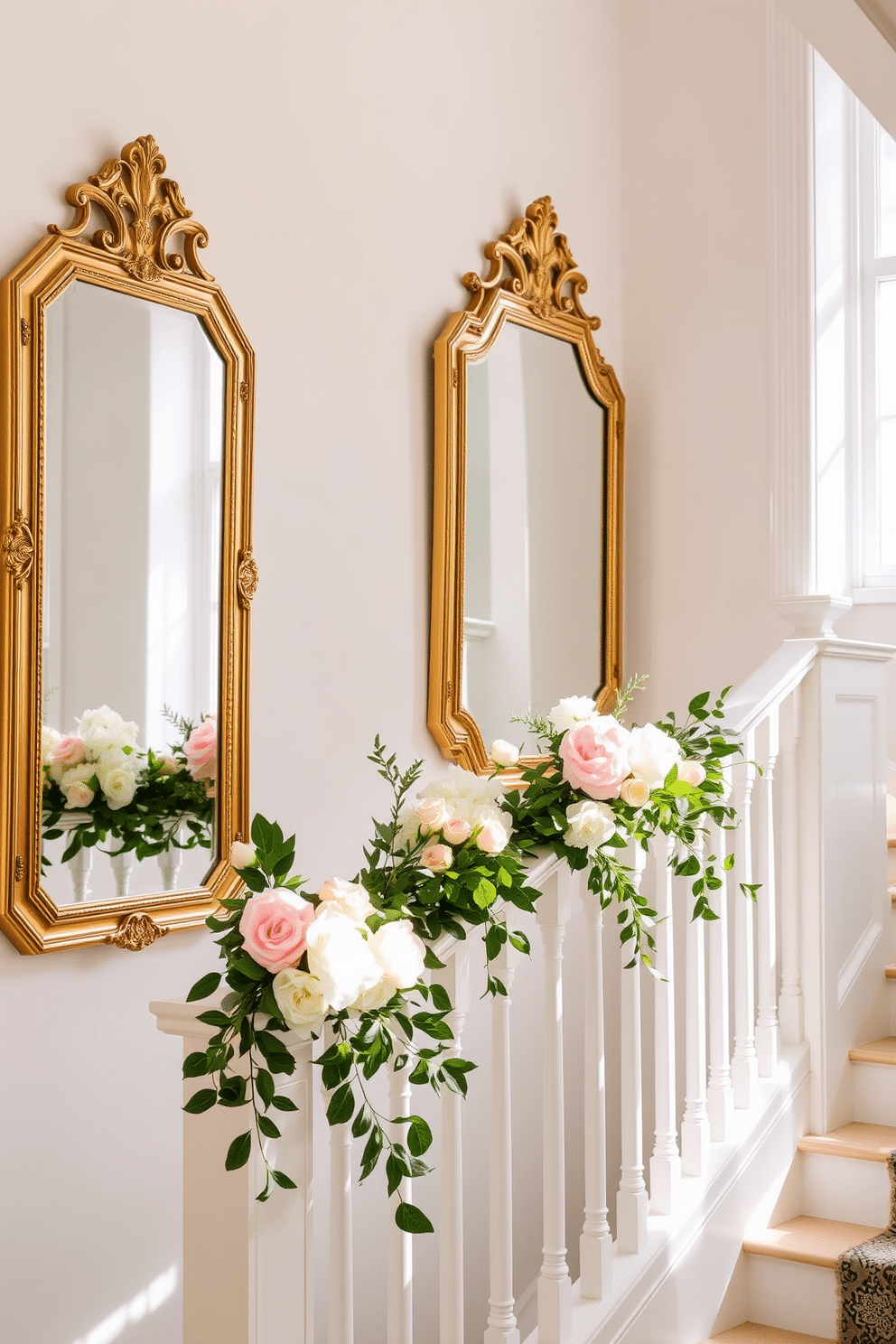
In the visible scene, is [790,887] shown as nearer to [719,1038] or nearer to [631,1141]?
[719,1038]

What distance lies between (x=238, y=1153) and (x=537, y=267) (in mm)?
2821

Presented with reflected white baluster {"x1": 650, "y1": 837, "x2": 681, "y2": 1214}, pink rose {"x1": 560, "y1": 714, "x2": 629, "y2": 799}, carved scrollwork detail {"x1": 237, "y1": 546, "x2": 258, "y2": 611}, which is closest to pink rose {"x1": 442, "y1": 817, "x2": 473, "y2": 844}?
pink rose {"x1": 560, "y1": 714, "x2": 629, "y2": 799}

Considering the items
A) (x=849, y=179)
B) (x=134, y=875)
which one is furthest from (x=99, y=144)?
(x=849, y=179)

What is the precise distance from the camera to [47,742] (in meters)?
2.41

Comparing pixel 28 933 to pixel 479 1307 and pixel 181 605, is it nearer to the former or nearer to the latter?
pixel 181 605

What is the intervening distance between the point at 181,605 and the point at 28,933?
0.72m

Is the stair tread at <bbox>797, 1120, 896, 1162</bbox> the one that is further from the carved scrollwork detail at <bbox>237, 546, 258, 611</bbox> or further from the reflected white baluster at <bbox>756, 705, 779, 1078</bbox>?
the carved scrollwork detail at <bbox>237, 546, 258, 611</bbox>

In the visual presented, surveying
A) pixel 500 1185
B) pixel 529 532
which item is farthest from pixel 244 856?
pixel 529 532

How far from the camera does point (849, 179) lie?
3.98m

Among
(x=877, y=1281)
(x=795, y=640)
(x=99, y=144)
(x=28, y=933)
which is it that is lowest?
(x=877, y=1281)

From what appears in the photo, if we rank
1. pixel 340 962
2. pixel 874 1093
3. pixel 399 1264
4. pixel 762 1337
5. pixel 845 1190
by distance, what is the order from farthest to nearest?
pixel 874 1093 < pixel 845 1190 < pixel 762 1337 < pixel 399 1264 < pixel 340 962

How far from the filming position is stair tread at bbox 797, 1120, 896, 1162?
2.68 m

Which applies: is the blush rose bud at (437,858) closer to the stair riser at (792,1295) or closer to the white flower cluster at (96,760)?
the white flower cluster at (96,760)

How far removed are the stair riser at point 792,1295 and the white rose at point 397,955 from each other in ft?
4.60
